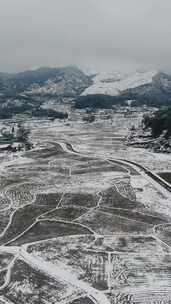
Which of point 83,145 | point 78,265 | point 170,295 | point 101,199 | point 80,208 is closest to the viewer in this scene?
point 170,295

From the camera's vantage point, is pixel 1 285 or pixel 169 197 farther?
pixel 169 197

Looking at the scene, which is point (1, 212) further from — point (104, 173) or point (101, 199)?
point (104, 173)

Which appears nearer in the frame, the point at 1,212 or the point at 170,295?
the point at 170,295

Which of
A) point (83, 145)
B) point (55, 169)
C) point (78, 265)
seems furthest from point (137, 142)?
point (78, 265)

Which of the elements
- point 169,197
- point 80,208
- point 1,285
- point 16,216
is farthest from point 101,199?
point 1,285

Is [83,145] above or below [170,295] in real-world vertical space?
below

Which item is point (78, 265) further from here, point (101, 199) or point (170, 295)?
point (101, 199)

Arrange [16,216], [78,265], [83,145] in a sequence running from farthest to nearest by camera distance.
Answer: [83,145], [16,216], [78,265]

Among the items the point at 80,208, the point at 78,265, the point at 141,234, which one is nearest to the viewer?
the point at 78,265

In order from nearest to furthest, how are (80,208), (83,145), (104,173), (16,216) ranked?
1. (16,216)
2. (80,208)
3. (104,173)
4. (83,145)
